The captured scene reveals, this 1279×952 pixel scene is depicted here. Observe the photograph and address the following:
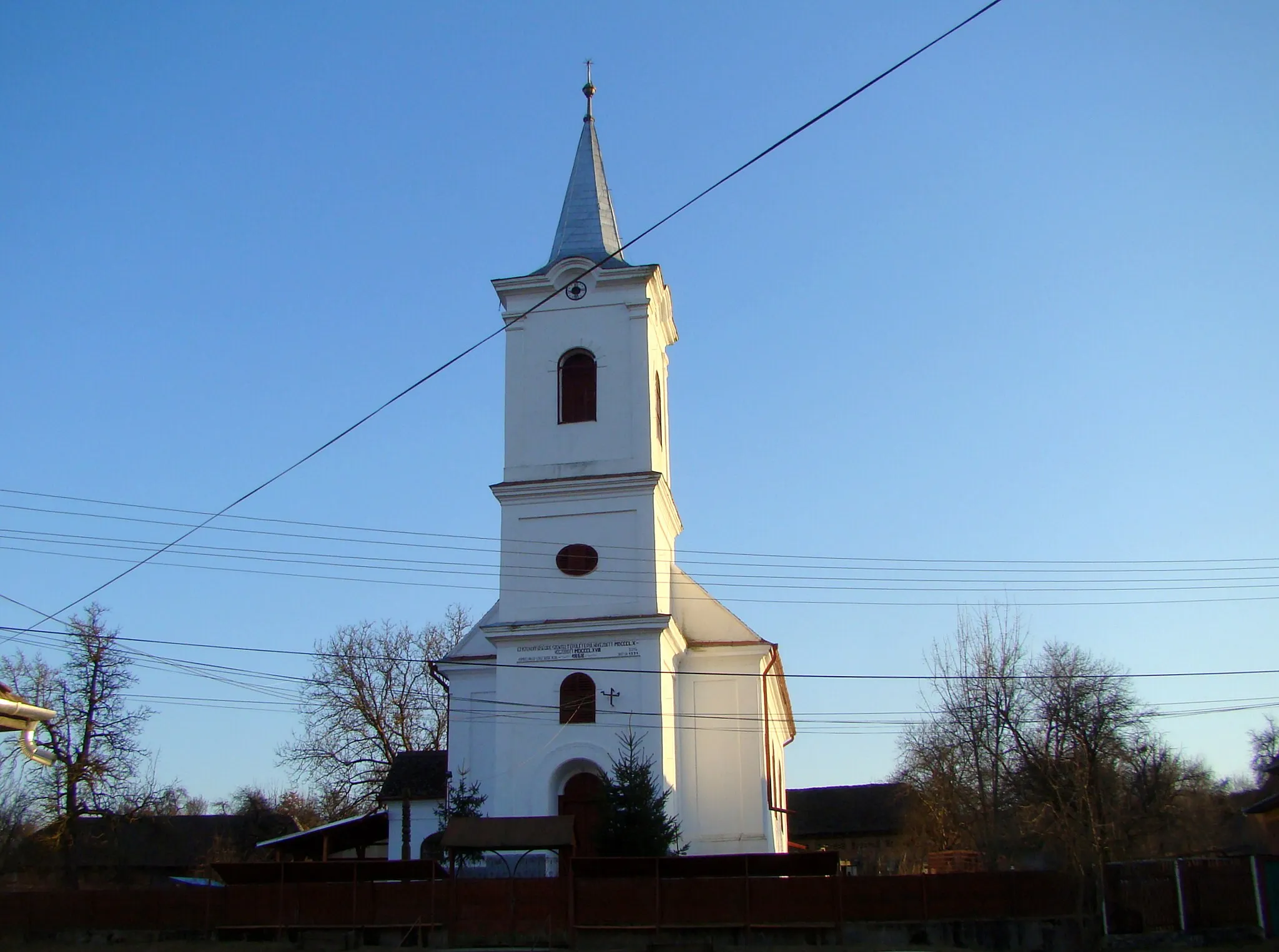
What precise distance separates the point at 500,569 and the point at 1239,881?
56.3ft

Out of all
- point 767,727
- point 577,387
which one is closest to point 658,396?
point 577,387

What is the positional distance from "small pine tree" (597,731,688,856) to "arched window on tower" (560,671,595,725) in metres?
2.03

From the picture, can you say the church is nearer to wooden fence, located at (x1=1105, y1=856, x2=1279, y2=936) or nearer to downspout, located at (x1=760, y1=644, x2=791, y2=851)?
downspout, located at (x1=760, y1=644, x2=791, y2=851)

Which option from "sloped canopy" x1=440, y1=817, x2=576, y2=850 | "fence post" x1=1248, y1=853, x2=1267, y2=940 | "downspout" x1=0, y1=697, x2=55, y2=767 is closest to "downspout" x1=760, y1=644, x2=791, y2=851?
"sloped canopy" x1=440, y1=817, x2=576, y2=850

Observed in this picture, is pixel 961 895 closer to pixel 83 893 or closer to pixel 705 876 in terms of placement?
pixel 705 876

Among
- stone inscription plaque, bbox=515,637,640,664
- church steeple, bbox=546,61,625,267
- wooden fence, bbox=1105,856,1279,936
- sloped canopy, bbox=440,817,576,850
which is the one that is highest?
church steeple, bbox=546,61,625,267

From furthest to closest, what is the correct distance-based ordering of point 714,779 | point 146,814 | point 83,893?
point 146,814
point 714,779
point 83,893

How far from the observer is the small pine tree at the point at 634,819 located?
25.2m

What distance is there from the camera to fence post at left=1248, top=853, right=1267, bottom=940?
23.0 m

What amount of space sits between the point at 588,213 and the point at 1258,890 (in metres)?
23.1

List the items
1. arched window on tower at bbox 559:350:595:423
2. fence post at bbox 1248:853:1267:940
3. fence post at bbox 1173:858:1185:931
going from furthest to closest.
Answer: arched window on tower at bbox 559:350:595:423 < fence post at bbox 1173:858:1185:931 < fence post at bbox 1248:853:1267:940

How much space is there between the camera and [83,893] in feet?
81.1

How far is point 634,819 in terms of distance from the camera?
83.2 feet

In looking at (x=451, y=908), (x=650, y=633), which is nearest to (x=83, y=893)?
(x=451, y=908)
